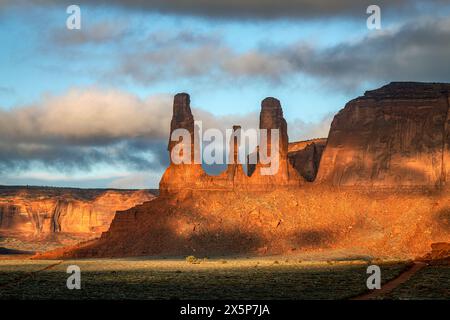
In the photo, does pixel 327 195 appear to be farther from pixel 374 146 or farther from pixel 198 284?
pixel 198 284

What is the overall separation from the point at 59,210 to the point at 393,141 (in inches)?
3500

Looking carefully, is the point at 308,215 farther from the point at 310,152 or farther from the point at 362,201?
the point at 310,152

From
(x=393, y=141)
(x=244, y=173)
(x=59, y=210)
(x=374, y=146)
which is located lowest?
(x=244, y=173)

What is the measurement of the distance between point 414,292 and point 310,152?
76.8 meters

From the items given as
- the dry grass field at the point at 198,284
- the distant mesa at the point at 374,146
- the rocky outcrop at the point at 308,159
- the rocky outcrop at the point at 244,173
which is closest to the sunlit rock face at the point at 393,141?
the distant mesa at the point at 374,146

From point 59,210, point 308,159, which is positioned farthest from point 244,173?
point 59,210

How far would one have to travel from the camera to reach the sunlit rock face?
108 meters

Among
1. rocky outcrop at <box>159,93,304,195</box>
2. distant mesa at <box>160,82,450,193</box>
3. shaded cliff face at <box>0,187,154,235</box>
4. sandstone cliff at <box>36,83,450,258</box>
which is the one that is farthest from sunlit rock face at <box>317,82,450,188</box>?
shaded cliff face at <box>0,187,154,235</box>

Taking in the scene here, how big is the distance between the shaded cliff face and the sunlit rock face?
251ft

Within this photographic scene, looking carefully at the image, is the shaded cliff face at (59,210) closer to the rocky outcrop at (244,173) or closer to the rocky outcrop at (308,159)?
the rocky outcrop at (308,159)

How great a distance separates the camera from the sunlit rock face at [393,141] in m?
108

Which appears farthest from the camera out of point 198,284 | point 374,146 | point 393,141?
point 374,146

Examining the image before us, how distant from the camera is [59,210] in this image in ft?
598
